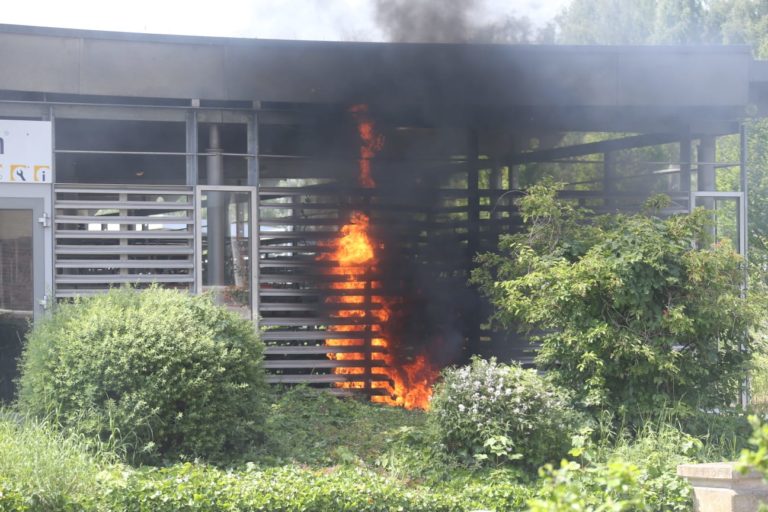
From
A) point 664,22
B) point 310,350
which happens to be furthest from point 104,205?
point 664,22

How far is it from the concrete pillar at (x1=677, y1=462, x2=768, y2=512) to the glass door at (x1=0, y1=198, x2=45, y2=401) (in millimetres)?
6798

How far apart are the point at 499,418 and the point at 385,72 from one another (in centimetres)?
433

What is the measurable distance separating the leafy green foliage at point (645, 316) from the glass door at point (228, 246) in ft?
10.5

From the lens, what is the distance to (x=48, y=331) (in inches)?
316

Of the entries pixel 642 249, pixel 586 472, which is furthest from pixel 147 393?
pixel 642 249

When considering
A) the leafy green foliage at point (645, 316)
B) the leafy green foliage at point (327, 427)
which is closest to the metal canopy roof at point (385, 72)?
the leafy green foliage at point (645, 316)

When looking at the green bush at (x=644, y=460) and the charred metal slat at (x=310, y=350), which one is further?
the charred metal slat at (x=310, y=350)

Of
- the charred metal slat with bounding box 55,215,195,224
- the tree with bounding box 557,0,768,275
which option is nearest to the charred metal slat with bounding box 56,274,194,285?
the charred metal slat with bounding box 55,215,195,224

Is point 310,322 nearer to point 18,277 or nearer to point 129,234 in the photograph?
point 129,234

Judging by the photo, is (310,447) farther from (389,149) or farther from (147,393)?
(389,149)

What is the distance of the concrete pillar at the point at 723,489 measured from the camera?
271 inches

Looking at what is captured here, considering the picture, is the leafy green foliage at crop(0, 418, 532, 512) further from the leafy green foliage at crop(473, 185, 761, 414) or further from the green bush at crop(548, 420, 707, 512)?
the leafy green foliage at crop(473, 185, 761, 414)

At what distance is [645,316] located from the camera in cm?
862

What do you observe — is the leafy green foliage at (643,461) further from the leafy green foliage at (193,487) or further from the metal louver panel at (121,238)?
the metal louver panel at (121,238)
